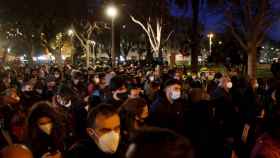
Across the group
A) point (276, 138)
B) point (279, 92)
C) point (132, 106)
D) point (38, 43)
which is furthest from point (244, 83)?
point (38, 43)

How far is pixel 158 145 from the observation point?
1.91 m

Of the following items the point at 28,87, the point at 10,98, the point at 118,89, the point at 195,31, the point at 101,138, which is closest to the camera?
the point at 101,138

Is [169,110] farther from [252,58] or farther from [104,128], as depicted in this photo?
[252,58]

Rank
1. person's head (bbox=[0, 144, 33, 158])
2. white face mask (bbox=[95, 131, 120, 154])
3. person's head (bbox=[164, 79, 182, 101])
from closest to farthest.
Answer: person's head (bbox=[0, 144, 33, 158])
white face mask (bbox=[95, 131, 120, 154])
person's head (bbox=[164, 79, 182, 101])

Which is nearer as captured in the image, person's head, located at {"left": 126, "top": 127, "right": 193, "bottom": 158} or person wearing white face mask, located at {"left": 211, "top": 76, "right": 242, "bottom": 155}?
person's head, located at {"left": 126, "top": 127, "right": 193, "bottom": 158}

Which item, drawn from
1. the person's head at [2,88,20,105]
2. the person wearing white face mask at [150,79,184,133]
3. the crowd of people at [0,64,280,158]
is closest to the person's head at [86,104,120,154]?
the crowd of people at [0,64,280,158]

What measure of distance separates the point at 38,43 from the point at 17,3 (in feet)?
36.1

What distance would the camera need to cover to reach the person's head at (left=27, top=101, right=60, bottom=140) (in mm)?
4672

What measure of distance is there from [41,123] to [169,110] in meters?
2.77

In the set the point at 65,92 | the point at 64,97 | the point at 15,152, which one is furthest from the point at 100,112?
the point at 65,92

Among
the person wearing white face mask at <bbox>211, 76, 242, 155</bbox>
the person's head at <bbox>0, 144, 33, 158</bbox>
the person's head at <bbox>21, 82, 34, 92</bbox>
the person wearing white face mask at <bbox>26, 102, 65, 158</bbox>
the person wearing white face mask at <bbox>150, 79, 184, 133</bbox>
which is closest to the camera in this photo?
the person's head at <bbox>0, 144, 33, 158</bbox>

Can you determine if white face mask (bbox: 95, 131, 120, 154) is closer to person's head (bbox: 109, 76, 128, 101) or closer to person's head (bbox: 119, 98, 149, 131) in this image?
person's head (bbox: 119, 98, 149, 131)

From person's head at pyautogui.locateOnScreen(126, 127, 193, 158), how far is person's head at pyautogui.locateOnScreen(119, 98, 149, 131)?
3382mm

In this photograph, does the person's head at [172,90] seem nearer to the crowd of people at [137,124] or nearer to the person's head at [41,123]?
the crowd of people at [137,124]
